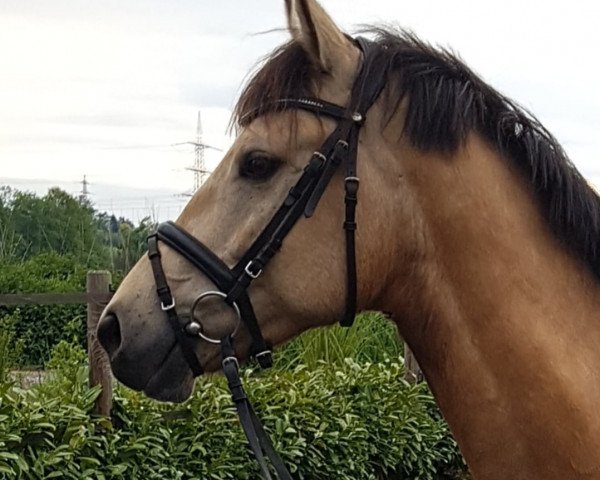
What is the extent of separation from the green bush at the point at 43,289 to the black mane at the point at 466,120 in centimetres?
666

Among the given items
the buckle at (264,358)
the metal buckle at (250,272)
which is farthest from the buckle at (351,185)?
the buckle at (264,358)

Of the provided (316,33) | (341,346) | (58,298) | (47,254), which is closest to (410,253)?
(316,33)

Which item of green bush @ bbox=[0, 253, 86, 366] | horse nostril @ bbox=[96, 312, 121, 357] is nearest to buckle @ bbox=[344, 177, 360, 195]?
horse nostril @ bbox=[96, 312, 121, 357]

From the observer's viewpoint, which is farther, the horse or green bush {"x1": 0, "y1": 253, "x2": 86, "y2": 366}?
green bush {"x1": 0, "y1": 253, "x2": 86, "y2": 366}

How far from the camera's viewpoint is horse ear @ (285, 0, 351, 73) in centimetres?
191

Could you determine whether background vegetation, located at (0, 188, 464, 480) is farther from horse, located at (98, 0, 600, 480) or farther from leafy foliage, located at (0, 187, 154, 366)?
horse, located at (98, 0, 600, 480)

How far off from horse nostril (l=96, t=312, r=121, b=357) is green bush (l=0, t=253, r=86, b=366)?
644cm

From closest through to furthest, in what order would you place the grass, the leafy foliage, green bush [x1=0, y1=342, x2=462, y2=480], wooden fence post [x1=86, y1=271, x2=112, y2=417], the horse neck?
the horse neck < green bush [x1=0, y1=342, x2=462, y2=480] < wooden fence post [x1=86, y1=271, x2=112, y2=417] < the grass < the leafy foliage

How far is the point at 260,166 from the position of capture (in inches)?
78.1

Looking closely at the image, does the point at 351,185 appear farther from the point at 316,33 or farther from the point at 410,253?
the point at 316,33

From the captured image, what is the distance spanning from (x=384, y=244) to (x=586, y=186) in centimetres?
53

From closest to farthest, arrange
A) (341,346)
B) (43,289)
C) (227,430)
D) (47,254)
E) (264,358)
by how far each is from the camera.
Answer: (264,358), (227,430), (341,346), (43,289), (47,254)

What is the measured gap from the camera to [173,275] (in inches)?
77.2

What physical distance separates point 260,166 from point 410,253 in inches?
16.3
